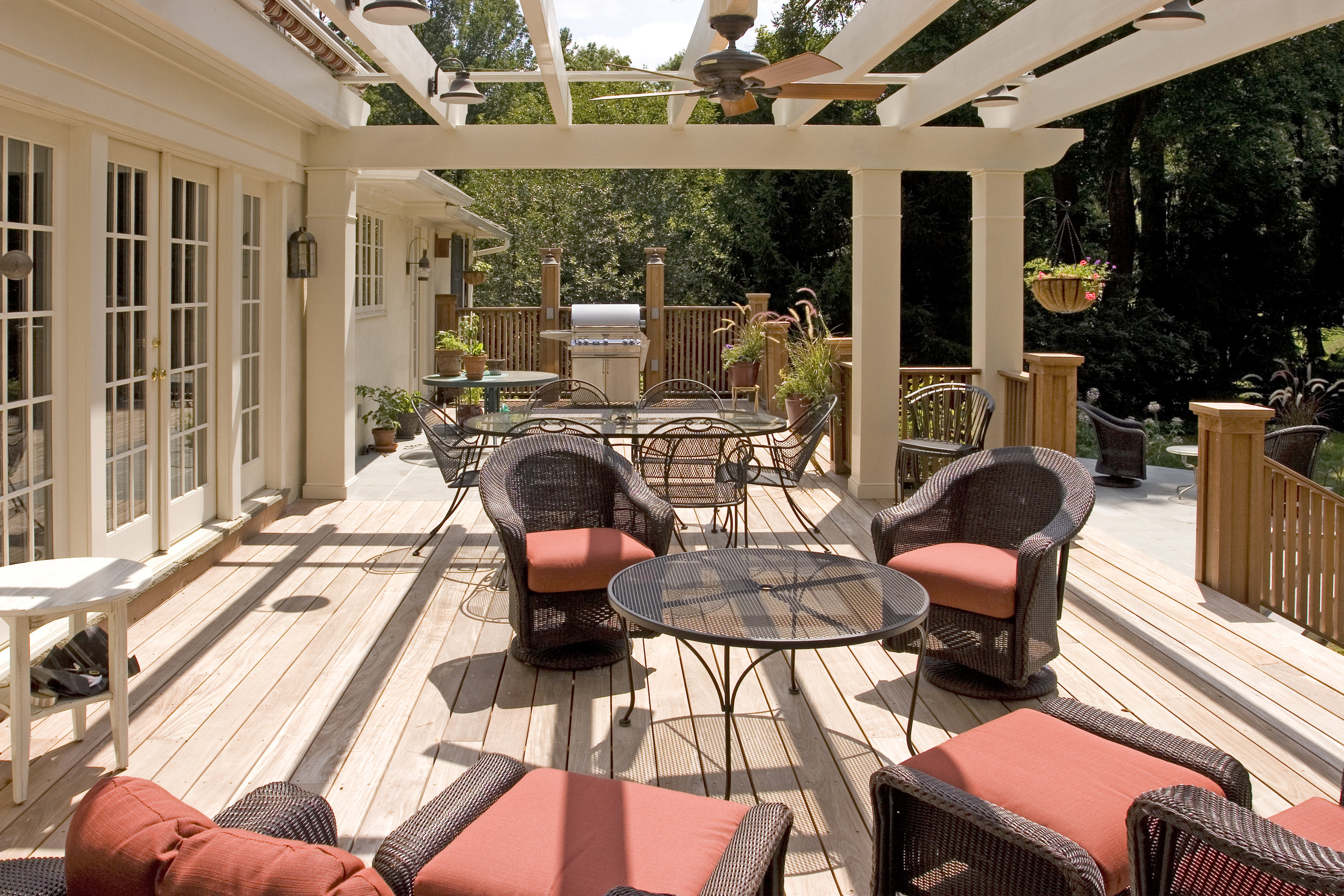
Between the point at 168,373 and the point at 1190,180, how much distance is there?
1502 centimetres

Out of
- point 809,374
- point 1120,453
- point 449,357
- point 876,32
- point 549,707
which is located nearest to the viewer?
point 549,707

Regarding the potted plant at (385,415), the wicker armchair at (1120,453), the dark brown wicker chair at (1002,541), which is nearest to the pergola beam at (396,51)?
the dark brown wicker chair at (1002,541)

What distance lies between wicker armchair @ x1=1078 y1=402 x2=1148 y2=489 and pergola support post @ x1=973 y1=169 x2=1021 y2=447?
151 centimetres

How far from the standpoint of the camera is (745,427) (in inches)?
238

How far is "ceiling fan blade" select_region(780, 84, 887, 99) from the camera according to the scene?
16.8 ft

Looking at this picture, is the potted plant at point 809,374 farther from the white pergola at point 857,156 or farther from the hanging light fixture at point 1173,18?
the hanging light fixture at point 1173,18

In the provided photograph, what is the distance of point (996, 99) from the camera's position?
6355mm

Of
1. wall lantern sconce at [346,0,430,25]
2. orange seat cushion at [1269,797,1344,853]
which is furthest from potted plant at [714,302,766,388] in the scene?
orange seat cushion at [1269,797,1344,853]

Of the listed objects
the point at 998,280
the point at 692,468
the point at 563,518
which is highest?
the point at 998,280

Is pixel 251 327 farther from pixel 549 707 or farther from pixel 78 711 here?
pixel 549 707

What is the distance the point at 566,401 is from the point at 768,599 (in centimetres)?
583

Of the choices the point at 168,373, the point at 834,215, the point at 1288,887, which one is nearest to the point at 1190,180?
the point at 834,215

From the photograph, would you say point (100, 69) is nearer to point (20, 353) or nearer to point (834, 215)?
point (20, 353)

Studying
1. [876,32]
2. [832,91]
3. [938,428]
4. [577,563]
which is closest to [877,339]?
[938,428]
